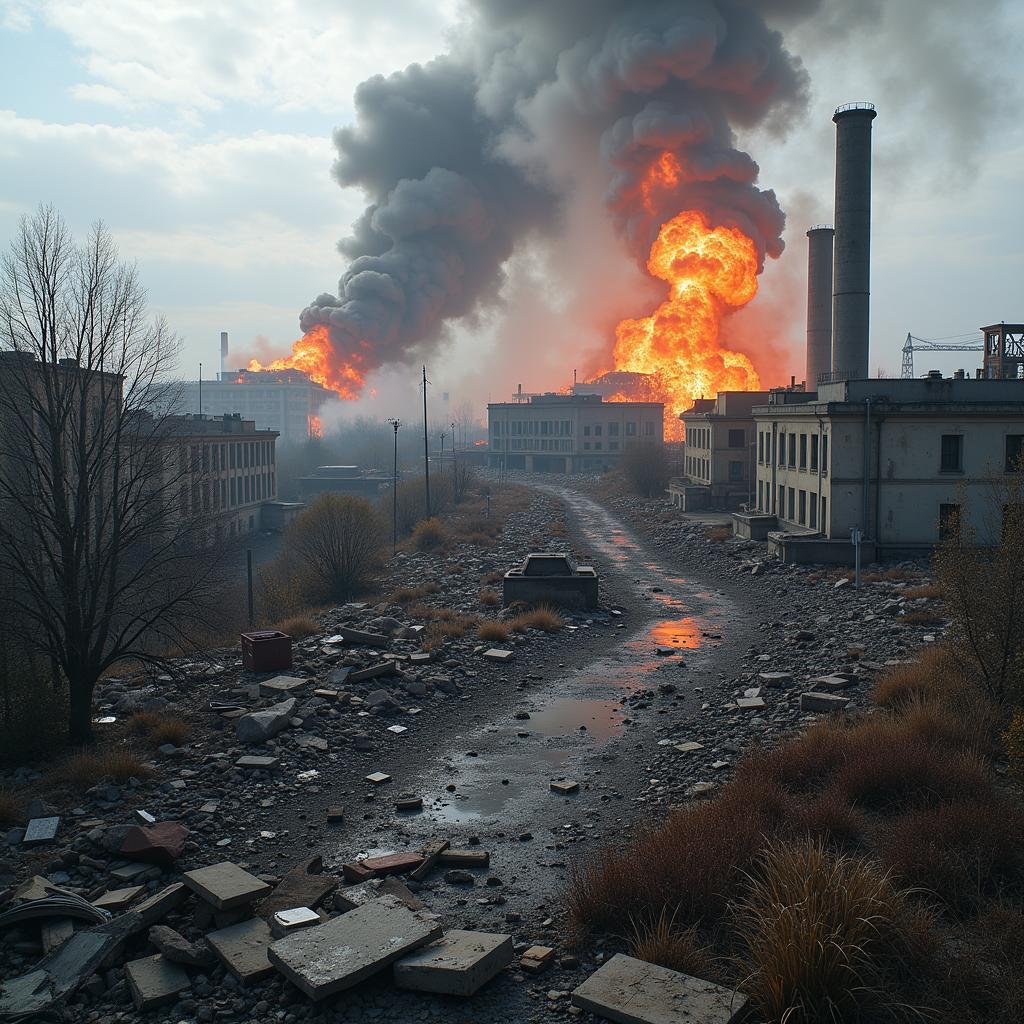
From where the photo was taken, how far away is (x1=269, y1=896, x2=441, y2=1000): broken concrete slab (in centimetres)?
616

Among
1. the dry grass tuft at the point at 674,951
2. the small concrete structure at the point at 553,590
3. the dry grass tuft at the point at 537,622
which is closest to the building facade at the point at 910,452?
the small concrete structure at the point at 553,590

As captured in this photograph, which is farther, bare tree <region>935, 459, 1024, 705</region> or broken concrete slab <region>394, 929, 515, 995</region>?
bare tree <region>935, 459, 1024, 705</region>

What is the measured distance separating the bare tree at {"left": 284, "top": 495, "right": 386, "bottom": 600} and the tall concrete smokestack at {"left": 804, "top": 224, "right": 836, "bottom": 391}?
93.9 feet

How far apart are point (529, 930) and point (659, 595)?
18.1m

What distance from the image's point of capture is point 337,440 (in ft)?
320

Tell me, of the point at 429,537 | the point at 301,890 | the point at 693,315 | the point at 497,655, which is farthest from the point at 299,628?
the point at 693,315

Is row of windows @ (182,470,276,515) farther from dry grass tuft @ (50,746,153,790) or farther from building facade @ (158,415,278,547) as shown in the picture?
dry grass tuft @ (50,746,153,790)

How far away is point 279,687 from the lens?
1361cm

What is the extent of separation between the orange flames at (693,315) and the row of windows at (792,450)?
26.4m

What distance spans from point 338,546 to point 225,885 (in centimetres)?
1960

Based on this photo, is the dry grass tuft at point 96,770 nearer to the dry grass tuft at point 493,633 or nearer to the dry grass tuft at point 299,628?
the dry grass tuft at point 299,628

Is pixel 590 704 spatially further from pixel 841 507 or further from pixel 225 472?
pixel 225 472

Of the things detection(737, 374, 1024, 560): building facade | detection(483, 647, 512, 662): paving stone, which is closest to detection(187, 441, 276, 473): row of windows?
detection(737, 374, 1024, 560): building facade

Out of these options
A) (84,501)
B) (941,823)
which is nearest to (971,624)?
(941,823)
